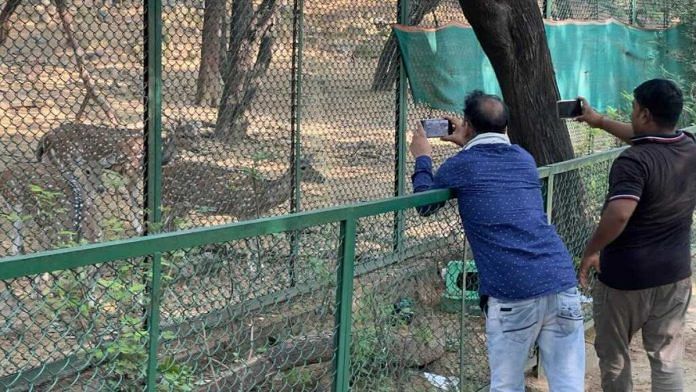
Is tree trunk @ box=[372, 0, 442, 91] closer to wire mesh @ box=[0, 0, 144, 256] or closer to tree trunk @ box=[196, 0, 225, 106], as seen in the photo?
tree trunk @ box=[196, 0, 225, 106]

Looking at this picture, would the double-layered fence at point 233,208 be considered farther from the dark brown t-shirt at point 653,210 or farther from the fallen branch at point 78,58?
the dark brown t-shirt at point 653,210

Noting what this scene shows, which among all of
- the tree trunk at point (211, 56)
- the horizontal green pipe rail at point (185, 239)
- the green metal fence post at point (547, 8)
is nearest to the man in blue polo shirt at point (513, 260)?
the horizontal green pipe rail at point (185, 239)

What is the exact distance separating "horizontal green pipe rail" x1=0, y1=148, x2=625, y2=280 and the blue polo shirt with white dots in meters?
0.24

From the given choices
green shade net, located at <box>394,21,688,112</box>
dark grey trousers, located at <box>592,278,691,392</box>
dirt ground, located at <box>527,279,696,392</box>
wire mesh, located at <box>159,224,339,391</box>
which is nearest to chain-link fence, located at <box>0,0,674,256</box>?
green shade net, located at <box>394,21,688,112</box>

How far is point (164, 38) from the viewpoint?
5574 mm

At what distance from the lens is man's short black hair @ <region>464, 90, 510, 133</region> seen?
12.6 feet

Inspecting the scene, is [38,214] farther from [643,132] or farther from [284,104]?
[643,132]

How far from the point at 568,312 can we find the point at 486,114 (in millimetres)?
866

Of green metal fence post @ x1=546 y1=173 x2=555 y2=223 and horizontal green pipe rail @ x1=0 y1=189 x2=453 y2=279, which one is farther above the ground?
horizontal green pipe rail @ x1=0 y1=189 x2=453 y2=279

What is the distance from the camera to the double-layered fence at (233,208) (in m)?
3.60

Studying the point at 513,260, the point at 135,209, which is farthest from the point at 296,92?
the point at 513,260

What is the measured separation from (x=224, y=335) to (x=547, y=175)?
203cm

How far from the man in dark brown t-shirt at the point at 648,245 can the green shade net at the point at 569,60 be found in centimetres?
316

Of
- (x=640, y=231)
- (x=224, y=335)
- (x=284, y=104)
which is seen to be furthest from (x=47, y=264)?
(x=284, y=104)
